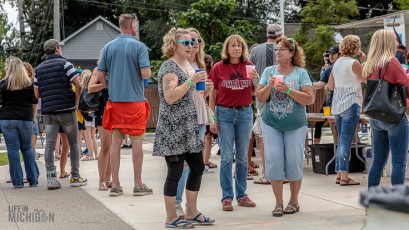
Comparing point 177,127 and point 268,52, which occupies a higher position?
point 268,52

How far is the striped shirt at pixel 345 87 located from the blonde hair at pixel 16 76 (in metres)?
4.33

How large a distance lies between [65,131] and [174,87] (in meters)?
3.64

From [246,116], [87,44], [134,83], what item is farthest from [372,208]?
[87,44]

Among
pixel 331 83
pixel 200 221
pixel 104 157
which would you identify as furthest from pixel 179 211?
pixel 331 83

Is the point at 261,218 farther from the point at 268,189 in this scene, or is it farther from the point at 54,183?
the point at 54,183

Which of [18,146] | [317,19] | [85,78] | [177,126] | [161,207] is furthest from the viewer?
[317,19]

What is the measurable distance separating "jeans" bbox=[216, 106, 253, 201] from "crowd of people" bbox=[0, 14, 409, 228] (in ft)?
0.04

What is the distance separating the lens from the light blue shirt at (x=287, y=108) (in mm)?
6809

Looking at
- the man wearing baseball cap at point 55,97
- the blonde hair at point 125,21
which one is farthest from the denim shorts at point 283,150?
the man wearing baseball cap at point 55,97

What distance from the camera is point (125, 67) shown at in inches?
323

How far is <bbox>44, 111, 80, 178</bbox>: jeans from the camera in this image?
923 cm

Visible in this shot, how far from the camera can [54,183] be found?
30.1 feet

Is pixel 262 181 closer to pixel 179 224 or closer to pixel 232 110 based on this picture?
pixel 232 110

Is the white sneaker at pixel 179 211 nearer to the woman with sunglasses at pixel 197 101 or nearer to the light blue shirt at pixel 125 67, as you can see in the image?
the woman with sunglasses at pixel 197 101
